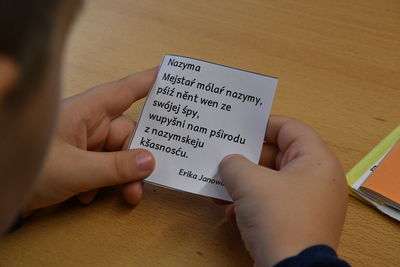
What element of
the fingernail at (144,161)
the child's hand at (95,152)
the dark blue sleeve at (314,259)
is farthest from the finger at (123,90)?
the dark blue sleeve at (314,259)

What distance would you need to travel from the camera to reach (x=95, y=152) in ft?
2.05

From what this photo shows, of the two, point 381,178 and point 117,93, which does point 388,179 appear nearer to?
point 381,178

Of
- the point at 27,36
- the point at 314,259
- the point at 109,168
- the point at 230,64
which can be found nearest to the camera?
the point at 27,36

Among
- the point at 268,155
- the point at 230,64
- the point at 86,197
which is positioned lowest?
the point at 86,197

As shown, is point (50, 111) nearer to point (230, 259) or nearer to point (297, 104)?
point (230, 259)

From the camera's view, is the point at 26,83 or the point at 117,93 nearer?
the point at 26,83

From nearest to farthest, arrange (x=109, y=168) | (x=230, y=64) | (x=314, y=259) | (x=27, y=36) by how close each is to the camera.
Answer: (x=27, y=36) → (x=314, y=259) → (x=109, y=168) → (x=230, y=64)

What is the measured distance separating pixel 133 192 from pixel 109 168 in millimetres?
50

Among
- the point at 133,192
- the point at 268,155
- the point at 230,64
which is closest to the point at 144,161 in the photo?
the point at 133,192

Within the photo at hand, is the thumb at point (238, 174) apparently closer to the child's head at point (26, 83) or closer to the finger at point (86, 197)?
the finger at point (86, 197)

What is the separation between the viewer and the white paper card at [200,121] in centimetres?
63

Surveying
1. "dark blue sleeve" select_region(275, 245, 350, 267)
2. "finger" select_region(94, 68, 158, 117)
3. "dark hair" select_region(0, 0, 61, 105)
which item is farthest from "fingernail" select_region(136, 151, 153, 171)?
"dark hair" select_region(0, 0, 61, 105)

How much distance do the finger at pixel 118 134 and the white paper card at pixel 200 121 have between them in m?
0.05

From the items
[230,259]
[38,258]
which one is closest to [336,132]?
[230,259]
